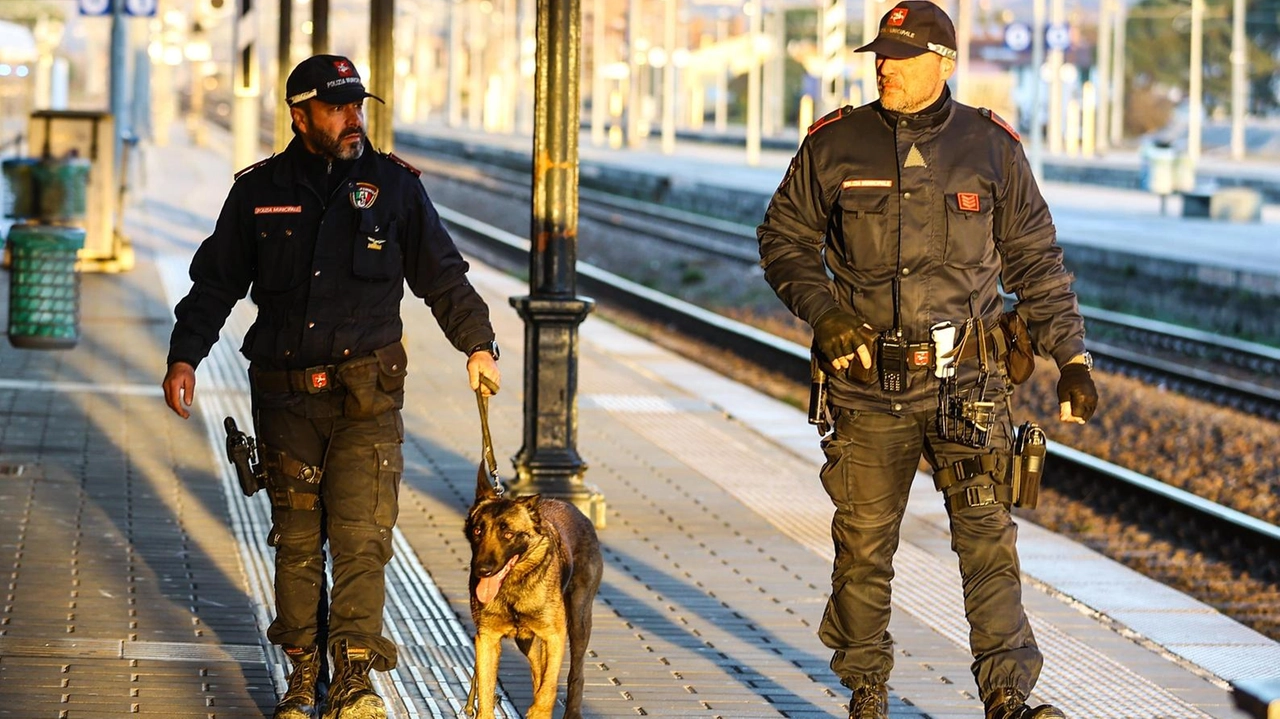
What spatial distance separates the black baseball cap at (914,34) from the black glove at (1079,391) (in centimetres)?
93

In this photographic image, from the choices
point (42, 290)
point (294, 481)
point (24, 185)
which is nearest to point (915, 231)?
point (294, 481)

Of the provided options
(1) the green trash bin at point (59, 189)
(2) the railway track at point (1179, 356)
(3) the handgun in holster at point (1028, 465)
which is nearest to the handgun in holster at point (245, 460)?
(3) the handgun in holster at point (1028, 465)

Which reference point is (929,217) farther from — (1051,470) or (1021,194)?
(1051,470)

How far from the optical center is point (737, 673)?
714cm

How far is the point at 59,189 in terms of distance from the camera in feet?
65.4

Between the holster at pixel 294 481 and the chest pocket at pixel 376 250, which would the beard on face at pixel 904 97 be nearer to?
the chest pocket at pixel 376 250

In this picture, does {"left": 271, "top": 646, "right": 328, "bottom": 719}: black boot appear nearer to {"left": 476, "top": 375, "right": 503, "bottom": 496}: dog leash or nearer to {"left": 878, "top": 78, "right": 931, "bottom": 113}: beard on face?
{"left": 476, "top": 375, "right": 503, "bottom": 496}: dog leash

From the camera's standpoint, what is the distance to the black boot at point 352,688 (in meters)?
6.07

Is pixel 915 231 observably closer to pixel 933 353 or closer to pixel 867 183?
pixel 867 183

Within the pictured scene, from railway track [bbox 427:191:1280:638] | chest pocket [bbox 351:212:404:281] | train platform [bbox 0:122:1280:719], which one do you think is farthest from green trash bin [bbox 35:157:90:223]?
chest pocket [bbox 351:212:404:281]

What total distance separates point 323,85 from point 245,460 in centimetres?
113

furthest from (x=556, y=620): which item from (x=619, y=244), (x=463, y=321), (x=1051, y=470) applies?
(x=619, y=244)

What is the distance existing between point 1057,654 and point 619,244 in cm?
2485

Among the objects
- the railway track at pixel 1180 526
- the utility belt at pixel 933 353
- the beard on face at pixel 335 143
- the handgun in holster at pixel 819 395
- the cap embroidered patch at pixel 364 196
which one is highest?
the beard on face at pixel 335 143
